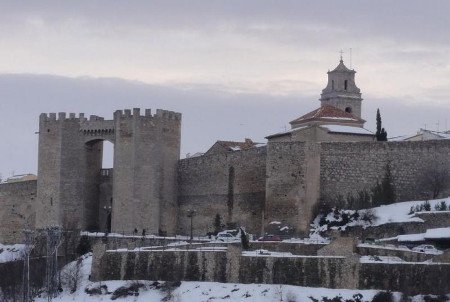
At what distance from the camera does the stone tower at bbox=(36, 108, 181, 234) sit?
69750mm

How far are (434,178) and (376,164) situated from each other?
9.15 ft

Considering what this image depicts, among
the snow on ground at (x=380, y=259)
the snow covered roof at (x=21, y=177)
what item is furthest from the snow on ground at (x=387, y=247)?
the snow covered roof at (x=21, y=177)

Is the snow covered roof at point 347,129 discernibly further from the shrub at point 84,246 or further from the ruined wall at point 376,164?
the shrub at point 84,246

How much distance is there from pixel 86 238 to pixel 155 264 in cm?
951

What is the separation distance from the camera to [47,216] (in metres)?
72.4

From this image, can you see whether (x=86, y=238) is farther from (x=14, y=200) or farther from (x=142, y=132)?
(x=14, y=200)

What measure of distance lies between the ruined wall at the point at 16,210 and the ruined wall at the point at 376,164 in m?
16.9

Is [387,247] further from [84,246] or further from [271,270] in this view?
[84,246]

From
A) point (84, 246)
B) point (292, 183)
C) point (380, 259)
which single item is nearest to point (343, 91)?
point (292, 183)

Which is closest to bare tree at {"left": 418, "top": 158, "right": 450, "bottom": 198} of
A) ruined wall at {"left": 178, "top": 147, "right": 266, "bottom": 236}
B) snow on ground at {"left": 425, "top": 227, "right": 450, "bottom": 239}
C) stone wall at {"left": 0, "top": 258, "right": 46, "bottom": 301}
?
snow on ground at {"left": 425, "top": 227, "right": 450, "bottom": 239}

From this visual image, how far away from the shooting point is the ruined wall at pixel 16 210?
254ft

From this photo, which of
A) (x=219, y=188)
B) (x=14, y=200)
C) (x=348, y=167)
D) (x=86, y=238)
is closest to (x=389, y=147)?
(x=348, y=167)

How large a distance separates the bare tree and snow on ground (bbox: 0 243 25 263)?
62.8ft

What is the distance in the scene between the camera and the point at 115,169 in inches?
2773
